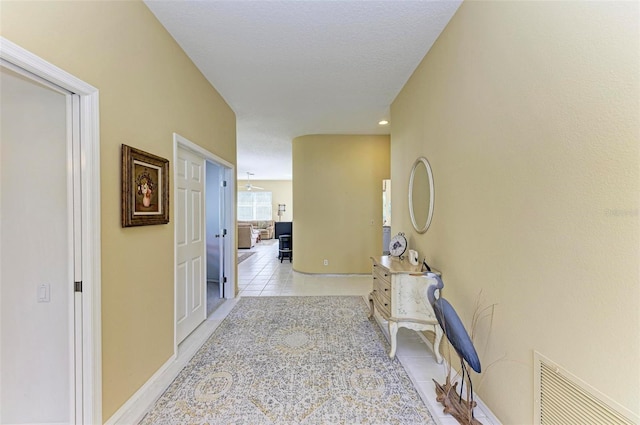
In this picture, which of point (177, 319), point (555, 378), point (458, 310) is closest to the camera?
point (555, 378)

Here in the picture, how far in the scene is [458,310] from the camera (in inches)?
79.0

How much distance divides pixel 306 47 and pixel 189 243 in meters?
2.20

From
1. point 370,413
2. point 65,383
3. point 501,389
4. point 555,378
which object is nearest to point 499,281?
point 555,378

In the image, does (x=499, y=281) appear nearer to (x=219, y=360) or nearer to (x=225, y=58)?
(x=219, y=360)

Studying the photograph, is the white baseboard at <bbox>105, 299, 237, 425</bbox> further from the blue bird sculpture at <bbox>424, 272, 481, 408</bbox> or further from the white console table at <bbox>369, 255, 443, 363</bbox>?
the blue bird sculpture at <bbox>424, 272, 481, 408</bbox>

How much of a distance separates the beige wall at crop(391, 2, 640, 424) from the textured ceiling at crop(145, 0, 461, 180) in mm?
461

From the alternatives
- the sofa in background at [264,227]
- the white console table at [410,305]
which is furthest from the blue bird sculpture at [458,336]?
the sofa in background at [264,227]

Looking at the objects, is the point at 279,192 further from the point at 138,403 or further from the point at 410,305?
the point at 138,403

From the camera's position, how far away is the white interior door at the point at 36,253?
1422 mm

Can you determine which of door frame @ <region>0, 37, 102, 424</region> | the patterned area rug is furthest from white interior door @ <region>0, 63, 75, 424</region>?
the patterned area rug

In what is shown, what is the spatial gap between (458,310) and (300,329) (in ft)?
5.30

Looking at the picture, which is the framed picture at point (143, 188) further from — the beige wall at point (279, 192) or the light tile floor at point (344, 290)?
the beige wall at point (279, 192)

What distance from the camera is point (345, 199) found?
5.38m

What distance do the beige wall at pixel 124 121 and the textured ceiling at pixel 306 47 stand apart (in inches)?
13.6
